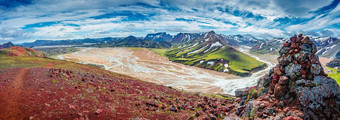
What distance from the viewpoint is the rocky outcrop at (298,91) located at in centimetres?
1905

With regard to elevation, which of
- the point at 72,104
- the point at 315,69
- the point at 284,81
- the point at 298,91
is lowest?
the point at 72,104

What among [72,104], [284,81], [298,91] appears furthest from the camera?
[72,104]

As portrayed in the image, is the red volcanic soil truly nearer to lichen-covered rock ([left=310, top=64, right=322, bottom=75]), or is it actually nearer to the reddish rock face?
the reddish rock face

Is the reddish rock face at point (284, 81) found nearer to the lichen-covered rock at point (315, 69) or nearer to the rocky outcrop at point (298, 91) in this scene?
the rocky outcrop at point (298, 91)

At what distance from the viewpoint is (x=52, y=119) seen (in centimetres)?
2098

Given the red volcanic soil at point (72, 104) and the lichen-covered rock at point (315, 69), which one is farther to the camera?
the red volcanic soil at point (72, 104)

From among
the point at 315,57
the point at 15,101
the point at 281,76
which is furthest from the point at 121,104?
the point at 315,57

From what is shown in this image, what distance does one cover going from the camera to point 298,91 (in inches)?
808

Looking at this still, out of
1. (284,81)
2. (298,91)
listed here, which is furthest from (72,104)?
(298,91)

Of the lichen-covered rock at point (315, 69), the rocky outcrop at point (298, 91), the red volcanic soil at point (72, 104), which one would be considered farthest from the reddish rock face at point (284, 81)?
the red volcanic soil at point (72, 104)

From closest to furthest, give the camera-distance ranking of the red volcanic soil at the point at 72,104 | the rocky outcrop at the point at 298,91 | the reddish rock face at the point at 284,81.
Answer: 1. the rocky outcrop at the point at 298,91
2. the reddish rock face at the point at 284,81
3. the red volcanic soil at the point at 72,104

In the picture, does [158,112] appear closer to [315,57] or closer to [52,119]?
[52,119]

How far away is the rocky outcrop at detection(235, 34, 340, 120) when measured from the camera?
1905 centimetres

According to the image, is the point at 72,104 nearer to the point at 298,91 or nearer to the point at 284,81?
the point at 284,81
